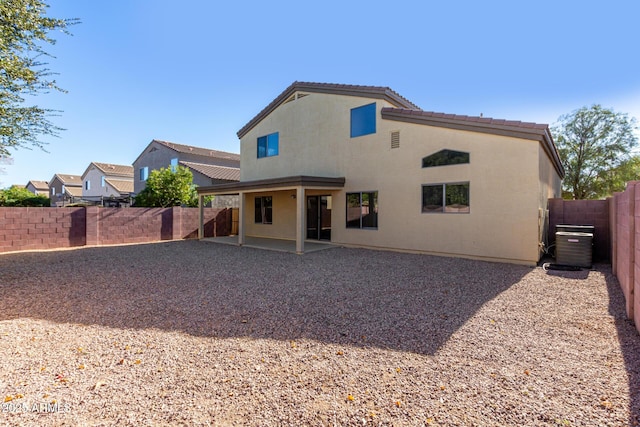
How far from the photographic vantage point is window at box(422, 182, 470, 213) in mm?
9281

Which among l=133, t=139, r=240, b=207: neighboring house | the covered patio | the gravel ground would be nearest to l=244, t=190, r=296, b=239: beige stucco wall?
the covered patio

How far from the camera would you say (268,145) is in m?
15.2

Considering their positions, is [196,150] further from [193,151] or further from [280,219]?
[280,219]

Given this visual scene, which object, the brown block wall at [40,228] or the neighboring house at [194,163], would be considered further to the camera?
the neighboring house at [194,163]

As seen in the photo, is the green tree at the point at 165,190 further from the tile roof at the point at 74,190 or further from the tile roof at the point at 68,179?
the tile roof at the point at 68,179

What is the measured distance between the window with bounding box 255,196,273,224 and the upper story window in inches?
323

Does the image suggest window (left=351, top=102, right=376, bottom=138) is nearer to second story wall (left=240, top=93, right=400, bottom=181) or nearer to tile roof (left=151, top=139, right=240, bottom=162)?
second story wall (left=240, top=93, right=400, bottom=181)

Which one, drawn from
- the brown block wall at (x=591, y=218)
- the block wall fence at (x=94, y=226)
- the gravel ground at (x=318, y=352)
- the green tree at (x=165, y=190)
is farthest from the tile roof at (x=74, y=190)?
the brown block wall at (x=591, y=218)

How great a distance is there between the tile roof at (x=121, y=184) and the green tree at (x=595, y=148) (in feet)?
138

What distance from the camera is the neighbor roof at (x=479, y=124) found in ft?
26.6

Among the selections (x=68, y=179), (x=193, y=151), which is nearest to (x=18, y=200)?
(x=193, y=151)

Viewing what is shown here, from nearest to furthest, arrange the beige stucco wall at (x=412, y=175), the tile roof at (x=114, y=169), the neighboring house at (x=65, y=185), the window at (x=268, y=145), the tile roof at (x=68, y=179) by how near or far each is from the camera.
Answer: the beige stucco wall at (x=412, y=175) < the window at (x=268, y=145) < the tile roof at (x=114, y=169) < the neighboring house at (x=65, y=185) < the tile roof at (x=68, y=179)

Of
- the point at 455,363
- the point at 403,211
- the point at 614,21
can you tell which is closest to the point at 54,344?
the point at 455,363

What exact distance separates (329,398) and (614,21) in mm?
14073
